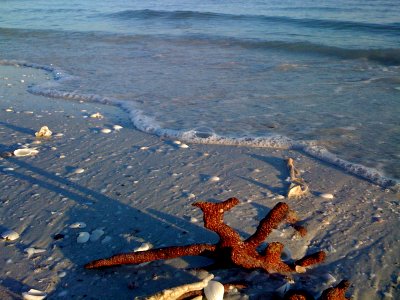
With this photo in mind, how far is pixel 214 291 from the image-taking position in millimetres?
2082

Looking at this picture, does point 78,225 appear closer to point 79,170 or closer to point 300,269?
point 79,170

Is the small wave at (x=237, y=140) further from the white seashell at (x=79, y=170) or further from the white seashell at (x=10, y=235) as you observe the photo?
the white seashell at (x=10, y=235)

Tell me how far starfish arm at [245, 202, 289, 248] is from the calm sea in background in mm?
2014

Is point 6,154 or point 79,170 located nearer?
point 79,170

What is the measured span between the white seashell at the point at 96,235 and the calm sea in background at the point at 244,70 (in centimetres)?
210

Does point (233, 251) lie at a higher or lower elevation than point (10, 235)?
higher

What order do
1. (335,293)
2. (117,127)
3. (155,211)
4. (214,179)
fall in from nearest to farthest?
(335,293) < (155,211) < (214,179) < (117,127)

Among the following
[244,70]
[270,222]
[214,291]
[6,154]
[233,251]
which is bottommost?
[244,70]

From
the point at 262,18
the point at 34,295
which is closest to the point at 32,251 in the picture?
the point at 34,295

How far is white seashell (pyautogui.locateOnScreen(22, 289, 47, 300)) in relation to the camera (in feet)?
7.07

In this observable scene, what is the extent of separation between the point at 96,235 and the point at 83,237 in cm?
8

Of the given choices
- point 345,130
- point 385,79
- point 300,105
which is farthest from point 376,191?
point 385,79

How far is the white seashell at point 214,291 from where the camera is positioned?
81.7 inches

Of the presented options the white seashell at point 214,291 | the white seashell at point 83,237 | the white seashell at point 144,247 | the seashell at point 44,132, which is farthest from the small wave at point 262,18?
the white seashell at point 214,291
